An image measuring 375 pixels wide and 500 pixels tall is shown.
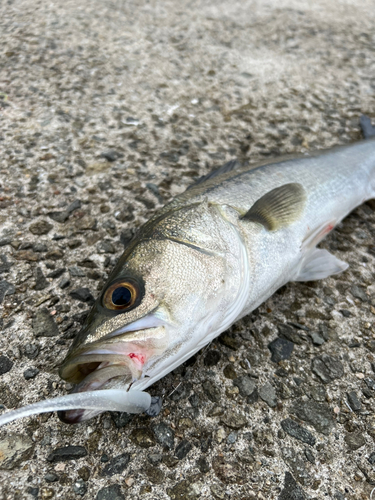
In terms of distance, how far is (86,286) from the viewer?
233cm

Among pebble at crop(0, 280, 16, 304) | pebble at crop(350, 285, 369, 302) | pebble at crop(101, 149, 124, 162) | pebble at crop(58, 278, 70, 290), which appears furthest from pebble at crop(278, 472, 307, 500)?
pebble at crop(101, 149, 124, 162)

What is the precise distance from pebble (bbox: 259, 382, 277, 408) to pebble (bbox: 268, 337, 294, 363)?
0.17 meters

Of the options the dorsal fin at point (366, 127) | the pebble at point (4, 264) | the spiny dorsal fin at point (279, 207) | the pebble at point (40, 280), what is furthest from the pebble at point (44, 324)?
the dorsal fin at point (366, 127)

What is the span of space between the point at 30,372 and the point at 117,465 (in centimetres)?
67

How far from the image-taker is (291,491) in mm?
1627

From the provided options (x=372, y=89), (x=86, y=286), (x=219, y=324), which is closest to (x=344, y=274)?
(x=219, y=324)

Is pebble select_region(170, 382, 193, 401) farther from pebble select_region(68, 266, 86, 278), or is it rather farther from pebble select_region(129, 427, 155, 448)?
pebble select_region(68, 266, 86, 278)

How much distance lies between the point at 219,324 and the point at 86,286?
3.16 feet

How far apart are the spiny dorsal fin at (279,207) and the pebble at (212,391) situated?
987 mm

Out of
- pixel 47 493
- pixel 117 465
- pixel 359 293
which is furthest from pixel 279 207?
pixel 47 493

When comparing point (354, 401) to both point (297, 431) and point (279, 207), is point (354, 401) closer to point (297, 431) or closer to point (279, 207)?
point (297, 431)

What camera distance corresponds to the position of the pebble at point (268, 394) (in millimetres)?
1916

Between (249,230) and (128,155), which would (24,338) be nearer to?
(249,230)

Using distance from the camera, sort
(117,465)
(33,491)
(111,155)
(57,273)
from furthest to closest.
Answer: (111,155)
(57,273)
(117,465)
(33,491)
